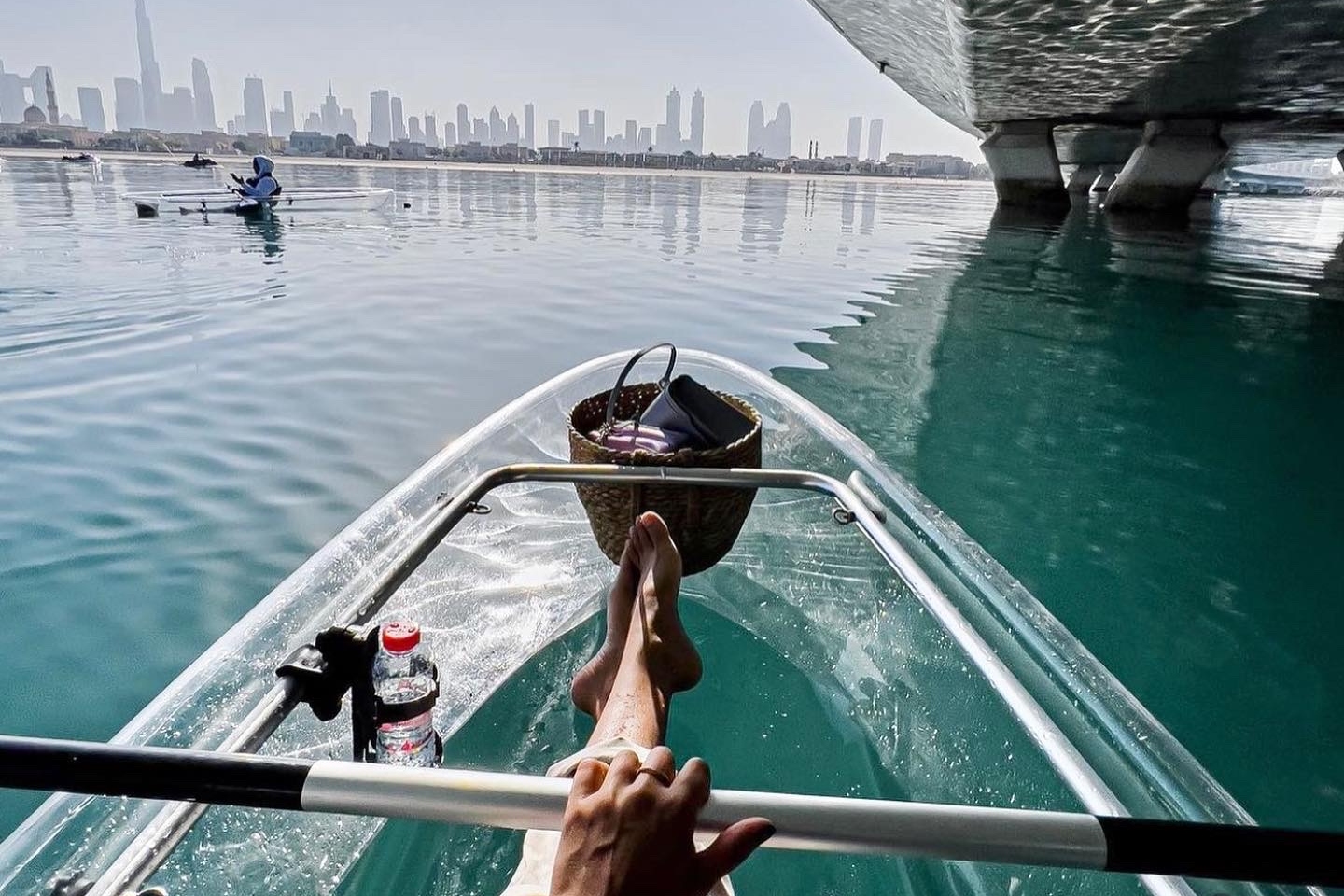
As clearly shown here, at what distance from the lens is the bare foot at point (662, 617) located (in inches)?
65.2

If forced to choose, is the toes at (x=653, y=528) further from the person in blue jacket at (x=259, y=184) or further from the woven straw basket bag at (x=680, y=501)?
the person in blue jacket at (x=259, y=184)

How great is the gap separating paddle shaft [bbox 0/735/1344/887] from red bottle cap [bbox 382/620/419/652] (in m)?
0.48

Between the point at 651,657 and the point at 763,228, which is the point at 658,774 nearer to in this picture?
the point at 651,657

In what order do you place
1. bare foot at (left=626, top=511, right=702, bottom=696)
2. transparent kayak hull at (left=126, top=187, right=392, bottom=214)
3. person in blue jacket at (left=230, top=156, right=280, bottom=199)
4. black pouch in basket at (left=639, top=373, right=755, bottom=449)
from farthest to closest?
person in blue jacket at (left=230, top=156, right=280, bottom=199) < transparent kayak hull at (left=126, top=187, right=392, bottom=214) < black pouch in basket at (left=639, top=373, right=755, bottom=449) < bare foot at (left=626, top=511, right=702, bottom=696)

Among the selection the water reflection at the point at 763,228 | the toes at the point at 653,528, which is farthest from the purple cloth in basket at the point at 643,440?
the water reflection at the point at 763,228

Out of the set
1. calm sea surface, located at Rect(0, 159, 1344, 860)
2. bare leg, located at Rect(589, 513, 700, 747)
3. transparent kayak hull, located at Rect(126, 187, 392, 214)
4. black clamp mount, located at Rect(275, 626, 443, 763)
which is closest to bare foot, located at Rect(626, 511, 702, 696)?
bare leg, located at Rect(589, 513, 700, 747)

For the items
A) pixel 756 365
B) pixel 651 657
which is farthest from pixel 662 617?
pixel 756 365

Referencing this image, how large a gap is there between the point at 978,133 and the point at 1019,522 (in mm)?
27002

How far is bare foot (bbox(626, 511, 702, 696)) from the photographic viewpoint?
1.66 metres

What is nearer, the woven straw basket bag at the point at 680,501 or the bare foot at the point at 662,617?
the bare foot at the point at 662,617

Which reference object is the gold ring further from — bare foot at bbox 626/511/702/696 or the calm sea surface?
the calm sea surface

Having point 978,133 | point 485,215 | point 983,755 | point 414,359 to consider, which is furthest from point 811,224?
point 983,755

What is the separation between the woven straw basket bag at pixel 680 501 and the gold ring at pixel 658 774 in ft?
4.13

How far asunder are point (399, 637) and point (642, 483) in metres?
0.89
